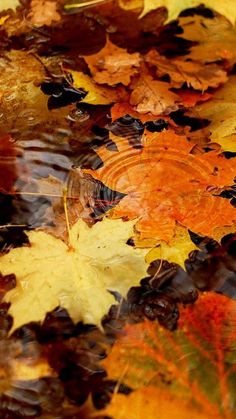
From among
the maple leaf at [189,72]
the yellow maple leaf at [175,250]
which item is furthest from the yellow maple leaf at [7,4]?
the yellow maple leaf at [175,250]

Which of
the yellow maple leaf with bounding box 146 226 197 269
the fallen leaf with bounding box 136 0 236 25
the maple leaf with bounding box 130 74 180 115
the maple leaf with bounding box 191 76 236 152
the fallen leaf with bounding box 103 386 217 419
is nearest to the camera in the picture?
the fallen leaf with bounding box 103 386 217 419

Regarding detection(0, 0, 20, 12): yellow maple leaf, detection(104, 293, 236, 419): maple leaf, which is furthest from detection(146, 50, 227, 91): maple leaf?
detection(104, 293, 236, 419): maple leaf

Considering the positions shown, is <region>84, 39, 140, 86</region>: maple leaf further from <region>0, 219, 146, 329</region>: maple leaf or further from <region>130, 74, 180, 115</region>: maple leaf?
<region>0, 219, 146, 329</region>: maple leaf

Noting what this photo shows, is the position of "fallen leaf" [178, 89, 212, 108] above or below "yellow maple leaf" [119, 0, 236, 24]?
below

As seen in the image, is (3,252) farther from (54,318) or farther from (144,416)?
(144,416)

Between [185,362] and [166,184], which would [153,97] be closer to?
[166,184]
